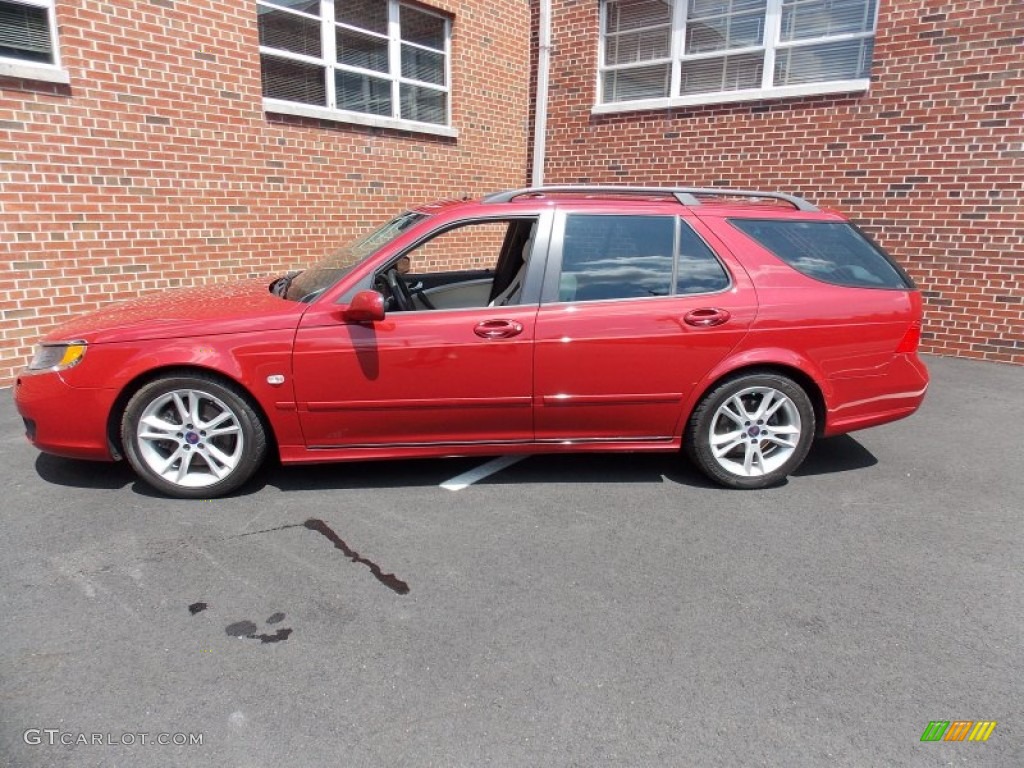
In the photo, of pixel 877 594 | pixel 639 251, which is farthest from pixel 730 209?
pixel 877 594

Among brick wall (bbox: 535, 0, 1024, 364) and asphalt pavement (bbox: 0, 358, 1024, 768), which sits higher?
brick wall (bbox: 535, 0, 1024, 364)

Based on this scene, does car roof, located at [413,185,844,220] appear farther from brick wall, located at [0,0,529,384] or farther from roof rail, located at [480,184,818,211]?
brick wall, located at [0,0,529,384]

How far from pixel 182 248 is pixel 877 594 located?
6440 millimetres

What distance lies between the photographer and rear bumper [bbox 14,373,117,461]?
11.7 feet

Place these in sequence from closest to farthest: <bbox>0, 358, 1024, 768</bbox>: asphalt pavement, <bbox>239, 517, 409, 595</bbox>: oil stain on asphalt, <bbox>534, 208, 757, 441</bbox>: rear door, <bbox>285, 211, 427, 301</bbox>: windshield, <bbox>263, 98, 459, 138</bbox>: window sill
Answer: <bbox>0, 358, 1024, 768</bbox>: asphalt pavement → <bbox>239, 517, 409, 595</bbox>: oil stain on asphalt → <bbox>534, 208, 757, 441</bbox>: rear door → <bbox>285, 211, 427, 301</bbox>: windshield → <bbox>263, 98, 459, 138</bbox>: window sill

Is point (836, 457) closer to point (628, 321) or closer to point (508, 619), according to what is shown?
point (628, 321)

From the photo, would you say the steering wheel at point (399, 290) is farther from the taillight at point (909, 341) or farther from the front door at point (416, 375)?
the taillight at point (909, 341)

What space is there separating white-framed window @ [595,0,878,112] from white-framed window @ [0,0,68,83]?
21.4 ft

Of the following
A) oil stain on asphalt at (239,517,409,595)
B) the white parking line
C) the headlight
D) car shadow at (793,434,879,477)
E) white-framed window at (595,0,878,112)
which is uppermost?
white-framed window at (595,0,878,112)

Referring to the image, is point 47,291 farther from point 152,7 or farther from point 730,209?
point 730,209

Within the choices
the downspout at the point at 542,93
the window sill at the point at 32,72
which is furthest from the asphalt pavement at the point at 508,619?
the downspout at the point at 542,93

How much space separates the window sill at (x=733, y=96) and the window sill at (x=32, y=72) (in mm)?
6517

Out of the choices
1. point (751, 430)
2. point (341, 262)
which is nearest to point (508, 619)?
point (751, 430)

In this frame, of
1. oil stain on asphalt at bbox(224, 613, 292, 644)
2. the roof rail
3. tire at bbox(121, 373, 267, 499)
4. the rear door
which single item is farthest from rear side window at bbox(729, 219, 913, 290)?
oil stain on asphalt at bbox(224, 613, 292, 644)
